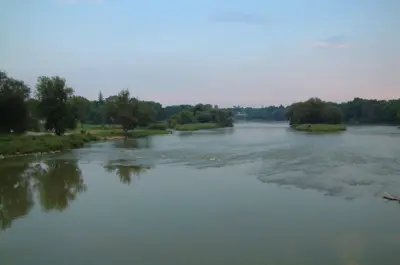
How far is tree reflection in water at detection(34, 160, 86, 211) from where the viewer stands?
15.7m

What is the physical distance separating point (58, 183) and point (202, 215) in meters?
9.88

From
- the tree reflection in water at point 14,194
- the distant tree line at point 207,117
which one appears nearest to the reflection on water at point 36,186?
the tree reflection in water at point 14,194

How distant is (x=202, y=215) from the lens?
43.3ft

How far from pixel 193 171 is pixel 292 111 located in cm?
7909

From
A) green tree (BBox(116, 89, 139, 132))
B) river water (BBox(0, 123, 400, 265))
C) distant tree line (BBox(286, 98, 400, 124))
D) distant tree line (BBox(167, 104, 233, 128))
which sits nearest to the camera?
river water (BBox(0, 123, 400, 265))

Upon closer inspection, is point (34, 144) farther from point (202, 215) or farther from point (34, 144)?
point (202, 215)

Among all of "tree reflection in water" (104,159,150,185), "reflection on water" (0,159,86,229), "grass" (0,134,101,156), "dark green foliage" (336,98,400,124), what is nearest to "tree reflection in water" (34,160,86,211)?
"reflection on water" (0,159,86,229)

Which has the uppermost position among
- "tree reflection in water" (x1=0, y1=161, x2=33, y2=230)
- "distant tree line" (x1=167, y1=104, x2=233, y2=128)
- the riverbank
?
"distant tree line" (x1=167, y1=104, x2=233, y2=128)

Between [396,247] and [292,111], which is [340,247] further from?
[292,111]

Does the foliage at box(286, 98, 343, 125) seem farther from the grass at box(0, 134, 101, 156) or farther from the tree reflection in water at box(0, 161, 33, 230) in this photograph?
the tree reflection in water at box(0, 161, 33, 230)

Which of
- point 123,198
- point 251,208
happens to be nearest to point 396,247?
point 251,208

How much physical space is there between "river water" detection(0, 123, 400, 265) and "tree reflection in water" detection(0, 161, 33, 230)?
4 centimetres

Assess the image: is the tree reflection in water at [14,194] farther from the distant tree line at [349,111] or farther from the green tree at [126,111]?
the distant tree line at [349,111]

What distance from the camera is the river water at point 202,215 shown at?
9.69m
